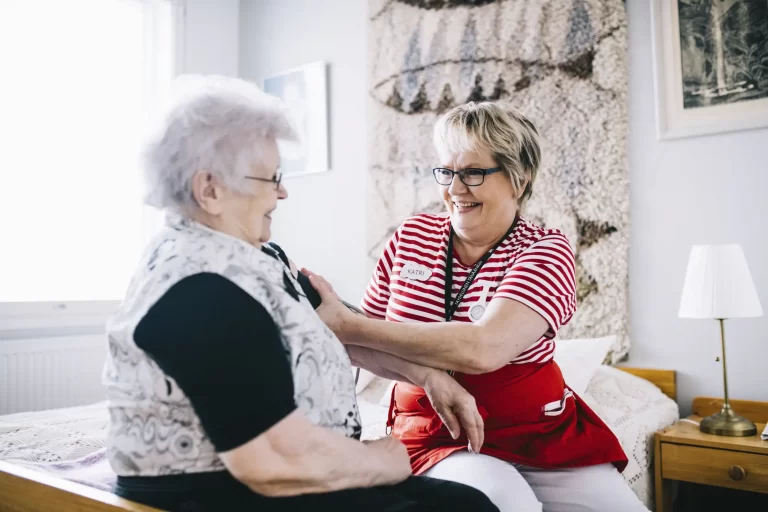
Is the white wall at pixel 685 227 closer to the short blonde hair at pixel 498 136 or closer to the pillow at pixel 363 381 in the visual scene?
the pillow at pixel 363 381

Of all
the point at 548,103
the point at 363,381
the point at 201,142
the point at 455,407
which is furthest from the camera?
the point at 548,103

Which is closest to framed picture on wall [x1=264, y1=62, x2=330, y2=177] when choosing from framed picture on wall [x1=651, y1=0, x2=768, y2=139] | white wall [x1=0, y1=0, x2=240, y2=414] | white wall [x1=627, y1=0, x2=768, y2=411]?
white wall [x1=0, y1=0, x2=240, y2=414]

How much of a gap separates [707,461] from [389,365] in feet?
4.10

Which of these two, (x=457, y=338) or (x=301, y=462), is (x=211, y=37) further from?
(x=301, y=462)

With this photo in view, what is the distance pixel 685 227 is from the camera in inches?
99.7

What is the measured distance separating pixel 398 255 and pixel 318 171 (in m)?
2.09

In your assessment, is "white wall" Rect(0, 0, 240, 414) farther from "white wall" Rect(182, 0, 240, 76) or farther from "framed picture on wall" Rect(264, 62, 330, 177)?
"white wall" Rect(182, 0, 240, 76)

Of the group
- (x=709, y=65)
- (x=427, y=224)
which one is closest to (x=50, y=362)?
(x=427, y=224)

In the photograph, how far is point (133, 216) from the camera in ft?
11.8

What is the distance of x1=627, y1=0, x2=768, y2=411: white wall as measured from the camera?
239cm

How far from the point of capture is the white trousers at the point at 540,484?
127cm

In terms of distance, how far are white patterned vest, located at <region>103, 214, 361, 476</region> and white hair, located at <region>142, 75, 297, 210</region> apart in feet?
0.19

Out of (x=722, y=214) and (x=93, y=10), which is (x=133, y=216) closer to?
(x=93, y=10)

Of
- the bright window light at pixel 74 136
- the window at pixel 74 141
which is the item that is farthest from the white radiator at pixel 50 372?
the bright window light at pixel 74 136
